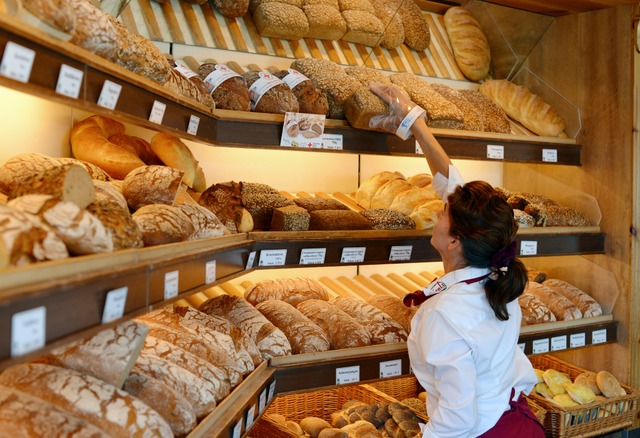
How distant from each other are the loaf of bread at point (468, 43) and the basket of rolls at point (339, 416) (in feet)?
5.98

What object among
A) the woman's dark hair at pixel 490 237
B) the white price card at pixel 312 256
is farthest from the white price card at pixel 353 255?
the woman's dark hair at pixel 490 237

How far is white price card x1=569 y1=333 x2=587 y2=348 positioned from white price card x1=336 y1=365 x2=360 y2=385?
134 cm

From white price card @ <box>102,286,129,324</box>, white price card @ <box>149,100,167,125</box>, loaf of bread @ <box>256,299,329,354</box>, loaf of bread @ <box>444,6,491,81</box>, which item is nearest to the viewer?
white price card @ <box>102,286,129,324</box>

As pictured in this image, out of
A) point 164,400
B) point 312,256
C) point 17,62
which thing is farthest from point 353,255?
point 17,62

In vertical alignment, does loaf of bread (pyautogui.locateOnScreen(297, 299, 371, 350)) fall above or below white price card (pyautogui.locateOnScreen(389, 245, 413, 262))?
below

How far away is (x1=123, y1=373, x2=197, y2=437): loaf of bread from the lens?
1.53m

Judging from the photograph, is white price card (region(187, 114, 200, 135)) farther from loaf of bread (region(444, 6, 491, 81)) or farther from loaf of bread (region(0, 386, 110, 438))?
loaf of bread (region(444, 6, 491, 81))

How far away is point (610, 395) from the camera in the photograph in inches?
127

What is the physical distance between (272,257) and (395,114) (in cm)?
81

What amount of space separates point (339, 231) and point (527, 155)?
4.12ft

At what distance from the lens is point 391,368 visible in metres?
2.61

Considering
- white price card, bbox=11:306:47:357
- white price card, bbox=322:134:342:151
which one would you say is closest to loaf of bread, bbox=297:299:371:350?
white price card, bbox=322:134:342:151

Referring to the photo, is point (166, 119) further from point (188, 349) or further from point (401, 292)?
point (401, 292)

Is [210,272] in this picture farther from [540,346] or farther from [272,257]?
[540,346]
